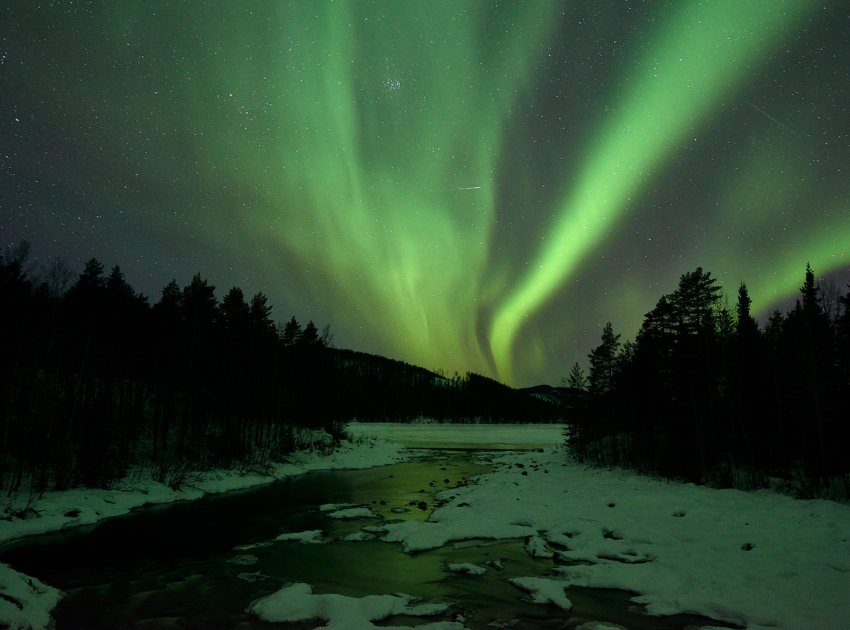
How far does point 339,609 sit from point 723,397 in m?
35.5

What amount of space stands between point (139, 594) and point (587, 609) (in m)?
9.71

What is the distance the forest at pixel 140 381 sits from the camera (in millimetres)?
20500

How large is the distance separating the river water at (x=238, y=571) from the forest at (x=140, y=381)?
621cm

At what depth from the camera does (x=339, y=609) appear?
8578 millimetres

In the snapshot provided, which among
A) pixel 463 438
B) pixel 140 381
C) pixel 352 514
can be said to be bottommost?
pixel 463 438

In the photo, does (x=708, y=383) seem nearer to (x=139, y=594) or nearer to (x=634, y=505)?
(x=634, y=505)

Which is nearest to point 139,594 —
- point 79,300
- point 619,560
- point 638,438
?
point 619,560

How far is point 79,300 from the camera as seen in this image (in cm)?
3092

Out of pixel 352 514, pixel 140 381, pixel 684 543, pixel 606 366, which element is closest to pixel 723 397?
pixel 606 366

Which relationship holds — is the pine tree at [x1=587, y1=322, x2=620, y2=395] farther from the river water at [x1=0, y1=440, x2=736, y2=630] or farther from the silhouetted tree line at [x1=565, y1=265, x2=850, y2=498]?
the river water at [x1=0, y1=440, x2=736, y2=630]

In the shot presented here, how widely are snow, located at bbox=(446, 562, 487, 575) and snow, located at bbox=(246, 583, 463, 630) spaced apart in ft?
7.15

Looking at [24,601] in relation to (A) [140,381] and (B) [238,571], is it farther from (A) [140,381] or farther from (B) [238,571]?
(A) [140,381]

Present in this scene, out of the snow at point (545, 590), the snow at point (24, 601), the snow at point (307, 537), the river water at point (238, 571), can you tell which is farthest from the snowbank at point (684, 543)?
the snow at point (24, 601)

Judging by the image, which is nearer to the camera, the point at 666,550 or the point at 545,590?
the point at 545,590
